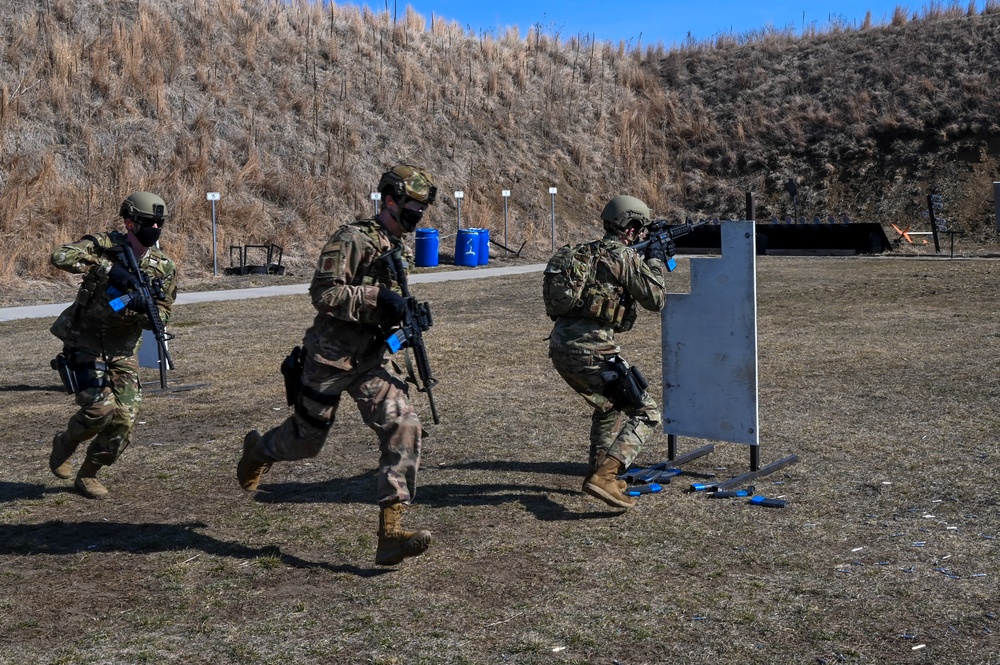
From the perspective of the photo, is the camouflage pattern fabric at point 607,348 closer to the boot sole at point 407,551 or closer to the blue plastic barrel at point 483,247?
the boot sole at point 407,551

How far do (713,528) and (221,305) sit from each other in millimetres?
13918

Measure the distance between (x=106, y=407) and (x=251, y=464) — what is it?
120cm

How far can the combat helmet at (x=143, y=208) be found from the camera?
21.8 feet

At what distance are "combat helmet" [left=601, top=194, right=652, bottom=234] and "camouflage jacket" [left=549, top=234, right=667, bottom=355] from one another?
0.35 ft

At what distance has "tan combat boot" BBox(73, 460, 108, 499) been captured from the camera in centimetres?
677

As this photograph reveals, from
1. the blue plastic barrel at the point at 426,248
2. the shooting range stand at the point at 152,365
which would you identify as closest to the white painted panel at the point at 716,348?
the shooting range stand at the point at 152,365

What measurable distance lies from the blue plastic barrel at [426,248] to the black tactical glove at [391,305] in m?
21.1

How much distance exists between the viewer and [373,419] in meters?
5.31

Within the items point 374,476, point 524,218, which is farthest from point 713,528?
point 524,218

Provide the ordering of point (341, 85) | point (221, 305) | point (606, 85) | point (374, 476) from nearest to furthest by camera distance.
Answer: point (374, 476) → point (221, 305) → point (341, 85) → point (606, 85)

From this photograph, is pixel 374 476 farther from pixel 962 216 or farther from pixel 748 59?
pixel 748 59

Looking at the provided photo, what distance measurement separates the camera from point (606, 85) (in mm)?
40969

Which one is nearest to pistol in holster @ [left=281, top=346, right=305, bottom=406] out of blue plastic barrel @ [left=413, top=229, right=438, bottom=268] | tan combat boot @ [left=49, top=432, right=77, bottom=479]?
tan combat boot @ [left=49, top=432, right=77, bottom=479]

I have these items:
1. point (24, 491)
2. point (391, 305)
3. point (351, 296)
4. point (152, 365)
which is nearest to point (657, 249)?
point (391, 305)
